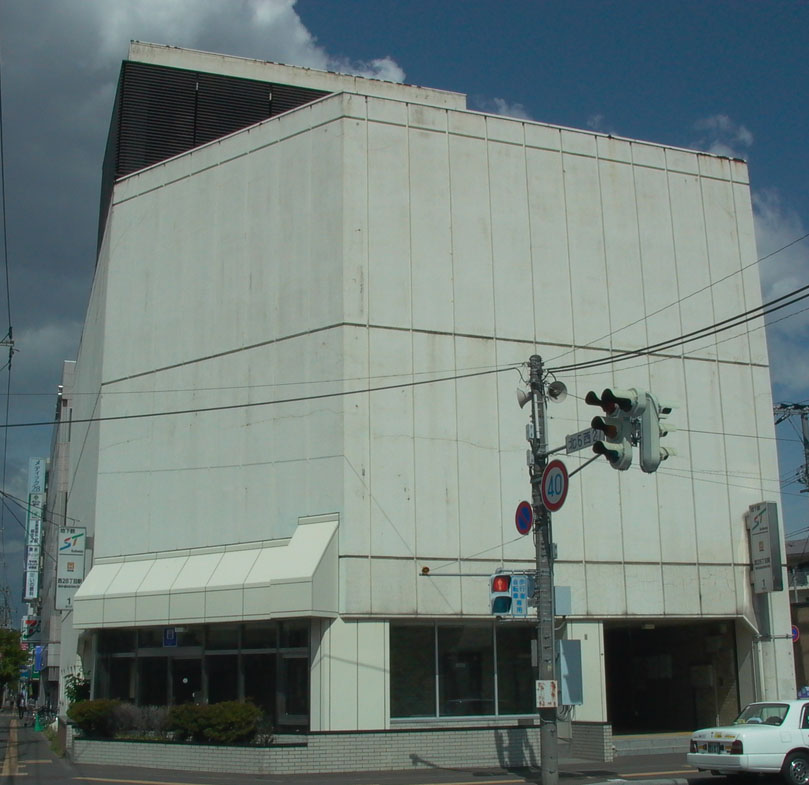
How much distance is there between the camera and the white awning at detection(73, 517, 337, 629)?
2206 centimetres

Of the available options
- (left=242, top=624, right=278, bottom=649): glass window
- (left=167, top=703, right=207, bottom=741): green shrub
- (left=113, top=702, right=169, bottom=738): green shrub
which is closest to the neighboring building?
(left=242, top=624, right=278, bottom=649): glass window

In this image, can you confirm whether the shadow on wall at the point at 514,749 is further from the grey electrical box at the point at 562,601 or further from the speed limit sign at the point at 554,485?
the speed limit sign at the point at 554,485

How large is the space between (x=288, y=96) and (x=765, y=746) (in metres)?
27.6

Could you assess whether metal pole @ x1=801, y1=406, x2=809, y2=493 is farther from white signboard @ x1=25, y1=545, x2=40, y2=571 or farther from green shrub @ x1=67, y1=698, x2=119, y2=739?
white signboard @ x1=25, y1=545, x2=40, y2=571

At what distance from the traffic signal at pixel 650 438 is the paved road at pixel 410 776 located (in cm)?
669

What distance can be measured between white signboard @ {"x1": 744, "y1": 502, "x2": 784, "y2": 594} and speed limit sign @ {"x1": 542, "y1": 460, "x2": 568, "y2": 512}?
1131 cm

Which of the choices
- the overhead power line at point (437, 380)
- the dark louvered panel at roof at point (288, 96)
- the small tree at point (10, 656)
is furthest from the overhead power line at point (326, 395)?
the small tree at point (10, 656)

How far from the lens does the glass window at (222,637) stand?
79.6 feet

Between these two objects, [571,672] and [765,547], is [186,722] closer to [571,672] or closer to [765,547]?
[571,672]

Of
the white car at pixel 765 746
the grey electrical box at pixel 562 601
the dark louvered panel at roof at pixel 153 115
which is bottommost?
the white car at pixel 765 746

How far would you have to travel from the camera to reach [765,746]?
1706 centimetres

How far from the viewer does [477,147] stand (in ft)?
86.6

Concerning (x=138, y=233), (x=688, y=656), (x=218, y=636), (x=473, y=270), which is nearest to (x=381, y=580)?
(x=218, y=636)

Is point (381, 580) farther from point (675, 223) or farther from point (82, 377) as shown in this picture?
point (82, 377)
